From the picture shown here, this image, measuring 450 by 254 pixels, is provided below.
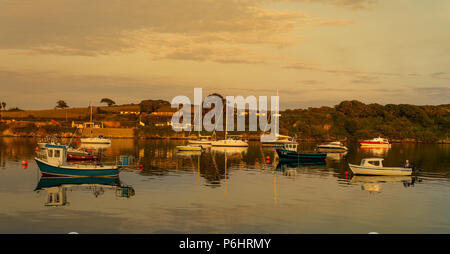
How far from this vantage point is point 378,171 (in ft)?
174

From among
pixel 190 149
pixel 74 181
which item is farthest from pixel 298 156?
pixel 74 181

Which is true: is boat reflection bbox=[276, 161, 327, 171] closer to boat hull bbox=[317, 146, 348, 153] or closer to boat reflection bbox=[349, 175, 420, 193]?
boat reflection bbox=[349, 175, 420, 193]

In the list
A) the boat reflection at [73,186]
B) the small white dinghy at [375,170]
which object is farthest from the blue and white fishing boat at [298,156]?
Result: the boat reflection at [73,186]

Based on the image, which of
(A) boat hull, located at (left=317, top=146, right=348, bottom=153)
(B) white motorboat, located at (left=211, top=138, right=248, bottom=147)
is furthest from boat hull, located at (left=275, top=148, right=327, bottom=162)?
(B) white motorboat, located at (left=211, top=138, right=248, bottom=147)

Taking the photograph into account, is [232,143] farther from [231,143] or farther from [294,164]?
[294,164]

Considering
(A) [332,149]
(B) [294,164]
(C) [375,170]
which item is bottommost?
(B) [294,164]

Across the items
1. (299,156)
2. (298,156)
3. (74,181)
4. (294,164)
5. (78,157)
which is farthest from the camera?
(299,156)

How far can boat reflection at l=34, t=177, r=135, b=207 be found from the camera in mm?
35184

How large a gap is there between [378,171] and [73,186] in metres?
35.6

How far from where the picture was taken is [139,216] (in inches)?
1152

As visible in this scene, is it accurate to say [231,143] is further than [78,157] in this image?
Yes

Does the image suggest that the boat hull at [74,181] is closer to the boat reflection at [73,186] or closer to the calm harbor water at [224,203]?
the boat reflection at [73,186]

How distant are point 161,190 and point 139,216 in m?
11.2

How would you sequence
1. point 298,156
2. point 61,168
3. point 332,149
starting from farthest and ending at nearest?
point 332,149 < point 298,156 < point 61,168
